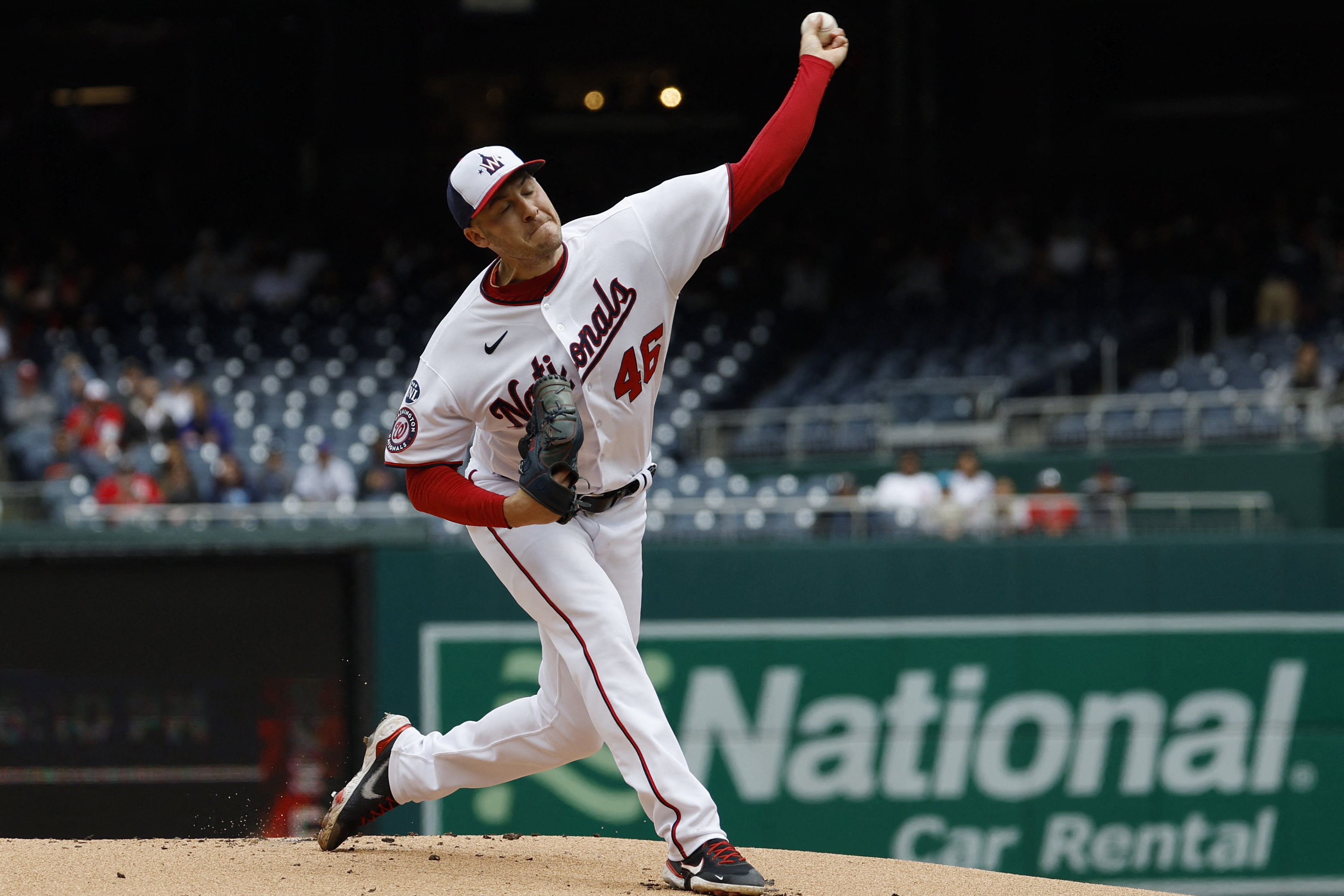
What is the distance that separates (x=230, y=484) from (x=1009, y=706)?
476 centimetres

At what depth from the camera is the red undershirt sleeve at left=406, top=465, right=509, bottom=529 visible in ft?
10.7

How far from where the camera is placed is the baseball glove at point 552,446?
3.09m

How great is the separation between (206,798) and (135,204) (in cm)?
1199

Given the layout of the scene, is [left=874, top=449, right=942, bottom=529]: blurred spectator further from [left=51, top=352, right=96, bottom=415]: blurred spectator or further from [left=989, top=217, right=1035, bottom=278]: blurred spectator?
[left=51, top=352, right=96, bottom=415]: blurred spectator

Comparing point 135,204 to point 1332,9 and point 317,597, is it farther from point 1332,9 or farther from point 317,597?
point 1332,9

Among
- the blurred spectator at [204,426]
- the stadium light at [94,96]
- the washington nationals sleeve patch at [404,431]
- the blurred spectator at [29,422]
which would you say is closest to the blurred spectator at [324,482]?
the blurred spectator at [204,426]

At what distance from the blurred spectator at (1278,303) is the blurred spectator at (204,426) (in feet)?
25.2

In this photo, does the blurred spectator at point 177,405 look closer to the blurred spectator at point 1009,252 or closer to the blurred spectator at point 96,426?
the blurred spectator at point 96,426

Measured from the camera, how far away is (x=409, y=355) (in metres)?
13.3

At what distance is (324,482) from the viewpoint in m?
9.44

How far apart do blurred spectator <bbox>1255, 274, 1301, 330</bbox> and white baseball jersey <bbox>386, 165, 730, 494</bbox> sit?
9381 millimetres

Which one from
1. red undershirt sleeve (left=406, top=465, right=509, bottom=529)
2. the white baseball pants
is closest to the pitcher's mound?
the white baseball pants

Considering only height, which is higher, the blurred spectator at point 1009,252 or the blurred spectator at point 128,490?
the blurred spectator at point 1009,252

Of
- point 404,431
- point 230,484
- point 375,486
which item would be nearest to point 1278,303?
point 375,486
